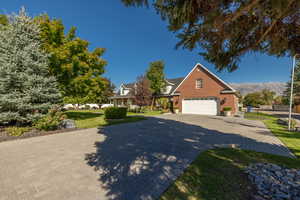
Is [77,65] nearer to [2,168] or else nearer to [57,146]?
[57,146]

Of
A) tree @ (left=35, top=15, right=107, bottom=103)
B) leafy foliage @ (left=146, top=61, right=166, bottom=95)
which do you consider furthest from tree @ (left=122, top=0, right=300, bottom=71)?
leafy foliage @ (left=146, top=61, right=166, bottom=95)

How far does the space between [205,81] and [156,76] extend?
8649 millimetres

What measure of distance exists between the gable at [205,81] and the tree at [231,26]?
14721 mm

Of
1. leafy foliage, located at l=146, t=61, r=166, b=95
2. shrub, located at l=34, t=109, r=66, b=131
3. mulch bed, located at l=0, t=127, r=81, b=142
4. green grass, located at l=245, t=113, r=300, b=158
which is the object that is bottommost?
green grass, located at l=245, t=113, r=300, b=158

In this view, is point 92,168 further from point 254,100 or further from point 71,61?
point 254,100

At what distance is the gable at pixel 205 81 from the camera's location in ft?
55.3

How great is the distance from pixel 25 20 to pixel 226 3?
34.8 feet

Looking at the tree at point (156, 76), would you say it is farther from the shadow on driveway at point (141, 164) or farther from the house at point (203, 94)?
the shadow on driveway at point (141, 164)

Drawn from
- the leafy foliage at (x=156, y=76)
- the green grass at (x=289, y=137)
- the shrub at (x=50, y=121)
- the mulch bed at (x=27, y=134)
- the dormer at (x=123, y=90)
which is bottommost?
the green grass at (x=289, y=137)

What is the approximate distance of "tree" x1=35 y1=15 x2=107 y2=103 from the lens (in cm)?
911

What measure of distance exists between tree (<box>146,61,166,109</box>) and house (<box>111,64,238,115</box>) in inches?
148

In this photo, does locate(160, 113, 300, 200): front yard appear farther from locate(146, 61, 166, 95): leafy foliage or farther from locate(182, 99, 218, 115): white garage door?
locate(146, 61, 166, 95): leafy foliage

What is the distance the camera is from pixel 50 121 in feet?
23.0

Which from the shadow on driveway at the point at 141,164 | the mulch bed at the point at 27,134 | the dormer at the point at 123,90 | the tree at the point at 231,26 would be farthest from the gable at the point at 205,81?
the mulch bed at the point at 27,134
